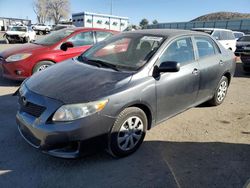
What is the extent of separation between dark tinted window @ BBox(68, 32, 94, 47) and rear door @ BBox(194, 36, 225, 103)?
145 inches

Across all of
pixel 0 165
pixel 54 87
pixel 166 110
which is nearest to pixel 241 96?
pixel 166 110

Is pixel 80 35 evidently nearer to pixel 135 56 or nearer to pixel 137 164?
pixel 135 56

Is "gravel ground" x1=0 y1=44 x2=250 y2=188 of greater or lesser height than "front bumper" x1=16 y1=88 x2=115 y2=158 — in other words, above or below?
below

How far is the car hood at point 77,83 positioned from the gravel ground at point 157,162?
0.87 meters

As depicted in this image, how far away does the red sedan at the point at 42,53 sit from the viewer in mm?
6789

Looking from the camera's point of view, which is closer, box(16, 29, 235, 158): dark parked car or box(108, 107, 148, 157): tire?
box(16, 29, 235, 158): dark parked car

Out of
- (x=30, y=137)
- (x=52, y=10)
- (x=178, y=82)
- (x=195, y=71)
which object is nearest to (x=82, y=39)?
(x=195, y=71)

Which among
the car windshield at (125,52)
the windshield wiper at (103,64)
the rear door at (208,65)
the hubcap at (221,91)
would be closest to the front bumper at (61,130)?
the windshield wiper at (103,64)

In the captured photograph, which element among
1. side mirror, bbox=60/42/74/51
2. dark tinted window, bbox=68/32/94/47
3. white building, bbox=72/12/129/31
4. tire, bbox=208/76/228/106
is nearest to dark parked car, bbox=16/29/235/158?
tire, bbox=208/76/228/106

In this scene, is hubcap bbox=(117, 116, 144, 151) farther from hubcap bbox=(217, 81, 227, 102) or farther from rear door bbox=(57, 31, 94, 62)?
rear door bbox=(57, 31, 94, 62)

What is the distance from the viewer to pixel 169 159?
11.8 ft

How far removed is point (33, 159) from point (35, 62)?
12.8 feet

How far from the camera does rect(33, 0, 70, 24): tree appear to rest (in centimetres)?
8975

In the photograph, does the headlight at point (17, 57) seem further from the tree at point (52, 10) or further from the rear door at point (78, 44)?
the tree at point (52, 10)
